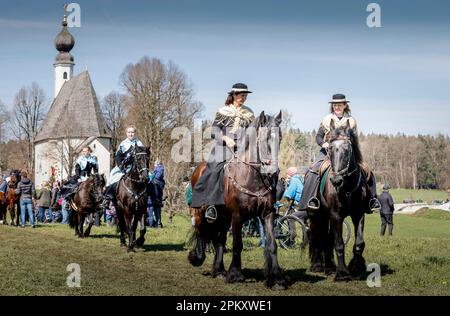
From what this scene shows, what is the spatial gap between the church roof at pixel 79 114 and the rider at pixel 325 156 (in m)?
76.8

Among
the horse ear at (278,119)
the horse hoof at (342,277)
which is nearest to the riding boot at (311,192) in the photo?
the horse hoof at (342,277)

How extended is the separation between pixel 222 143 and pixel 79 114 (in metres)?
80.6

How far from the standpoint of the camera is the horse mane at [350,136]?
37.0 feet

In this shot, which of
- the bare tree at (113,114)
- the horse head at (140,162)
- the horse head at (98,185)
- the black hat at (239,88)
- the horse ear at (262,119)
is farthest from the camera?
the bare tree at (113,114)

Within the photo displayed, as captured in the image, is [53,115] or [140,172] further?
[53,115]

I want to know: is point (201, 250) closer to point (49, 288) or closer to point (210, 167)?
point (210, 167)

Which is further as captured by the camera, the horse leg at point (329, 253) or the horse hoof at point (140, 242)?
the horse hoof at point (140, 242)

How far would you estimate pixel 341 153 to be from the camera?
36.2 feet

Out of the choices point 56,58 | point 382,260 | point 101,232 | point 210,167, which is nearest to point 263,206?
point 210,167

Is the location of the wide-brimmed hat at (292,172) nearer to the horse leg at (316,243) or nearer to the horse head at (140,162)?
the horse head at (140,162)

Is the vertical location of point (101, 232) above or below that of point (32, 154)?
below

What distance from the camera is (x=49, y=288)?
978 centimetres
